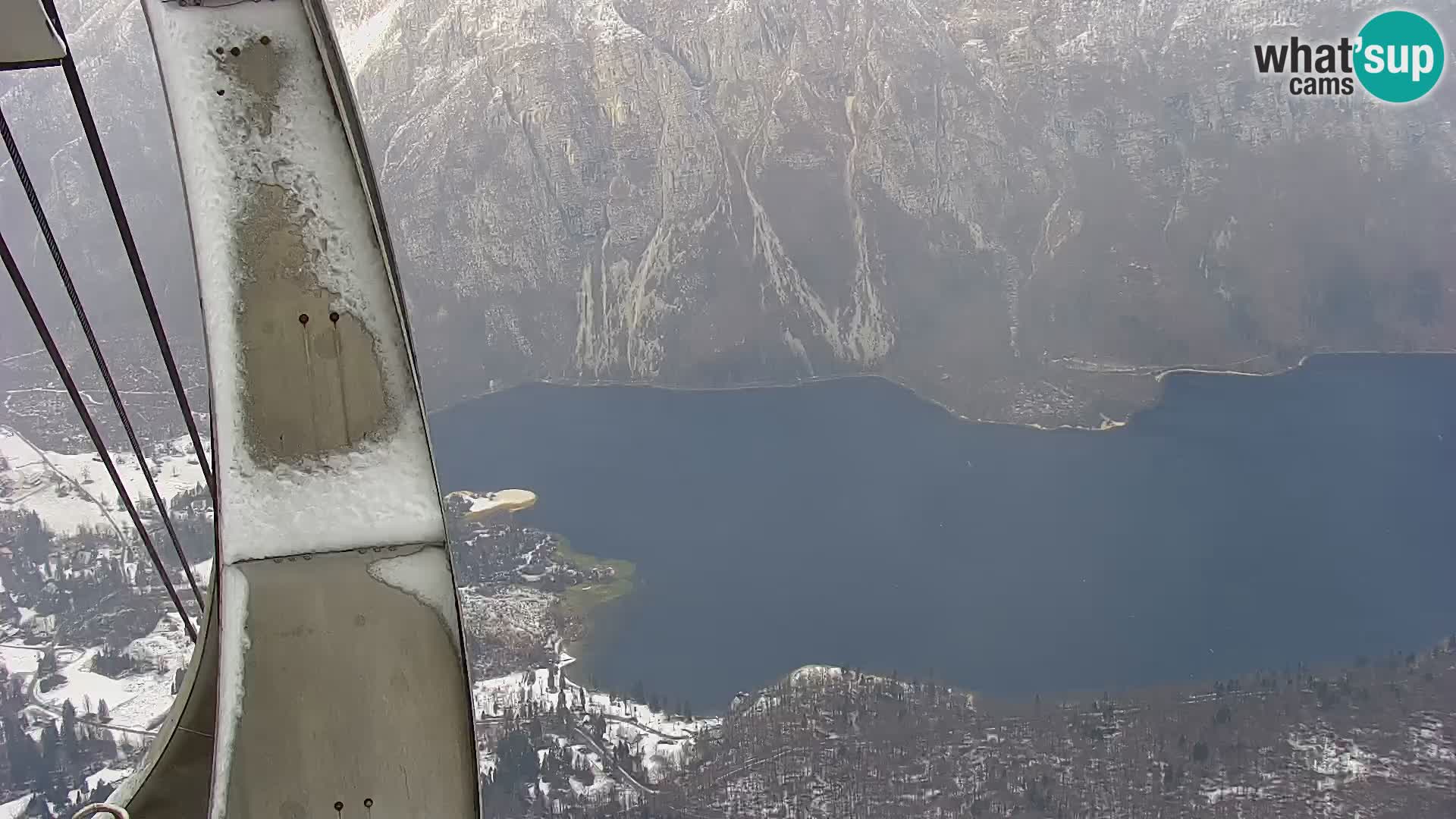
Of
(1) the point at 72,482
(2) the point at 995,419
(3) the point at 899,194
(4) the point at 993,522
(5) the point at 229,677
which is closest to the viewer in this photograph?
(5) the point at 229,677

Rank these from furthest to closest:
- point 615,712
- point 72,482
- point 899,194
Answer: point 899,194 < point 72,482 < point 615,712

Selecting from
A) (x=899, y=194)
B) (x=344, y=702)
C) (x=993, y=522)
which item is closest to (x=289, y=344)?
(x=344, y=702)

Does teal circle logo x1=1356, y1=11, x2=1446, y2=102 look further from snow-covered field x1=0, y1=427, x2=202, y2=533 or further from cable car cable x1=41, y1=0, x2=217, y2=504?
cable car cable x1=41, y1=0, x2=217, y2=504

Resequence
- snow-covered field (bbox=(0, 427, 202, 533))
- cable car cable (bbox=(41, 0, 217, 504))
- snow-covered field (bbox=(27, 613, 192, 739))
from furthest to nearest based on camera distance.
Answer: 1. snow-covered field (bbox=(0, 427, 202, 533))
2. snow-covered field (bbox=(27, 613, 192, 739))
3. cable car cable (bbox=(41, 0, 217, 504))

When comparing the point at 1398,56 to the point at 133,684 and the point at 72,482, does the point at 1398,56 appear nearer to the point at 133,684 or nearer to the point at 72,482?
the point at 133,684

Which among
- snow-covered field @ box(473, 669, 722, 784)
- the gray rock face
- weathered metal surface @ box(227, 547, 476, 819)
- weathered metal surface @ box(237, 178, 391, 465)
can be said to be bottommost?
snow-covered field @ box(473, 669, 722, 784)

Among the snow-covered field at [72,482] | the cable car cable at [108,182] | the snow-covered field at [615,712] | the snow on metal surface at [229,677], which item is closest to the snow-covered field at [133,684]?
the snow-covered field at [72,482]

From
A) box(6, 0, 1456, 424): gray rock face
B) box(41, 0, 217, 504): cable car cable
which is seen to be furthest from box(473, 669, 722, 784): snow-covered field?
box(41, 0, 217, 504): cable car cable
